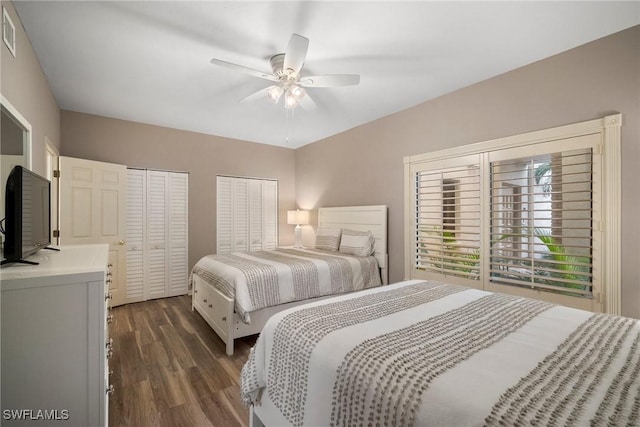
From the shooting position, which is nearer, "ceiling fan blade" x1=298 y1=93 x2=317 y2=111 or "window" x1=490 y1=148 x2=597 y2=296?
"window" x1=490 y1=148 x2=597 y2=296

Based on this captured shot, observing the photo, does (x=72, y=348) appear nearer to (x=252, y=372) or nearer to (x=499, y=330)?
(x=252, y=372)

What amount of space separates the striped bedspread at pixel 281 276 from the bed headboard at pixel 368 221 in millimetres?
148

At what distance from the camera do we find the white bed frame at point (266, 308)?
2.65 meters

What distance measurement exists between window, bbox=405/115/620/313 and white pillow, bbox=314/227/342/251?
48.3 inches

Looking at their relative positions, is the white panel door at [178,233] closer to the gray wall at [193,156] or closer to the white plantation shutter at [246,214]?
the gray wall at [193,156]

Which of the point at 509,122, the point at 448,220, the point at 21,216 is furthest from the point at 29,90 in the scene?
the point at 509,122

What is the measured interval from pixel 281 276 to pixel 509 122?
2621mm

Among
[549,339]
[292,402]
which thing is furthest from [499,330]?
[292,402]

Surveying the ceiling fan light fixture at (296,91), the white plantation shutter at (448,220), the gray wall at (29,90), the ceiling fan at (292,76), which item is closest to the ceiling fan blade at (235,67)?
the ceiling fan at (292,76)

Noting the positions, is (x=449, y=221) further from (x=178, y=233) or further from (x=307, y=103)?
(x=178, y=233)

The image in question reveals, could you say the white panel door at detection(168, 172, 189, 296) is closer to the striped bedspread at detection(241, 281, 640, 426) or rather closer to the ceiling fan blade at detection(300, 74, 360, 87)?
the ceiling fan blade at detection(300, 74, 360, 87)

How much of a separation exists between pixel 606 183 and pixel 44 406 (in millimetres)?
3509

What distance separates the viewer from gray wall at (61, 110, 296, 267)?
3.75 meters

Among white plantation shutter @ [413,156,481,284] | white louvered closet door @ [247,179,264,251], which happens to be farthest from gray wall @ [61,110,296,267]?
white plantation shutter @ [413,156,481,284]
